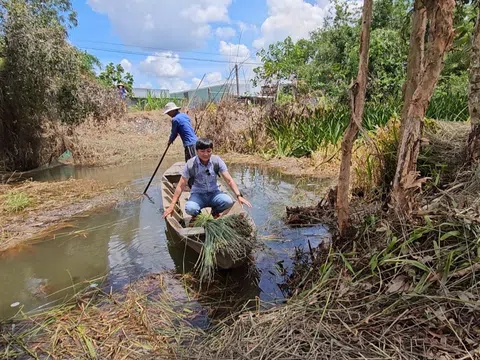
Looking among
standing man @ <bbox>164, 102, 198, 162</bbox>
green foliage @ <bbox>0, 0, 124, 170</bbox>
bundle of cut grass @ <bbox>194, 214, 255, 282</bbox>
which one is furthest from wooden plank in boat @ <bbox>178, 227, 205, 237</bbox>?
green foliage @ <bbox>0, 0, 124, 170</bbox>

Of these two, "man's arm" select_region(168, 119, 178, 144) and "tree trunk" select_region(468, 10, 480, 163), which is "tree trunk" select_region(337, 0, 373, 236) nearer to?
"tree trunk" select_region(468, 10, 480, 163)

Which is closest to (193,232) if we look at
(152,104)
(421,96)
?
(421,96)

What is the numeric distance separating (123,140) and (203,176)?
11.6 m

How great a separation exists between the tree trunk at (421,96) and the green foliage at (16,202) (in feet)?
20.3

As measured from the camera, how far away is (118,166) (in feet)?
37.8

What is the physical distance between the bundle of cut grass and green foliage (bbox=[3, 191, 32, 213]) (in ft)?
13.8

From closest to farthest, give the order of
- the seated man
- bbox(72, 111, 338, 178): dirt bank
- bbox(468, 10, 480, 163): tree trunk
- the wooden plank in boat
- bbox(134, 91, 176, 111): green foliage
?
bbox(468, 10, 480, 163): tree trunk < the wooden plank in boat < the seated man < bbox(72, 111, 338, 178): dirt bank < bbox(134, 91, 176, 111): green foliage

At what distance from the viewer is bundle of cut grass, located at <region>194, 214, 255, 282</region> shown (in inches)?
140

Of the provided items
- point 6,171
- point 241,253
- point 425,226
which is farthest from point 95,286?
point 6,171

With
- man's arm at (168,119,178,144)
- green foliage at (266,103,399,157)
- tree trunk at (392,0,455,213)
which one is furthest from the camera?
green foliage at (266,103,399,157)

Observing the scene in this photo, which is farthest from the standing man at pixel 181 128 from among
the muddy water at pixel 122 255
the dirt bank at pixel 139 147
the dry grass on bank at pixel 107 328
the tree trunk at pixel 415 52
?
the tree trunk at pixel 415 52

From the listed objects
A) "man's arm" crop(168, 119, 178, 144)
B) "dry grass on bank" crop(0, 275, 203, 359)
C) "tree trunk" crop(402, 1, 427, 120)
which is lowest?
"dry grass on bank" crop(0, 275, 203, 359)

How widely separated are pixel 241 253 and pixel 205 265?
1.26ft

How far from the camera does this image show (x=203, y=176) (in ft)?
15.5
